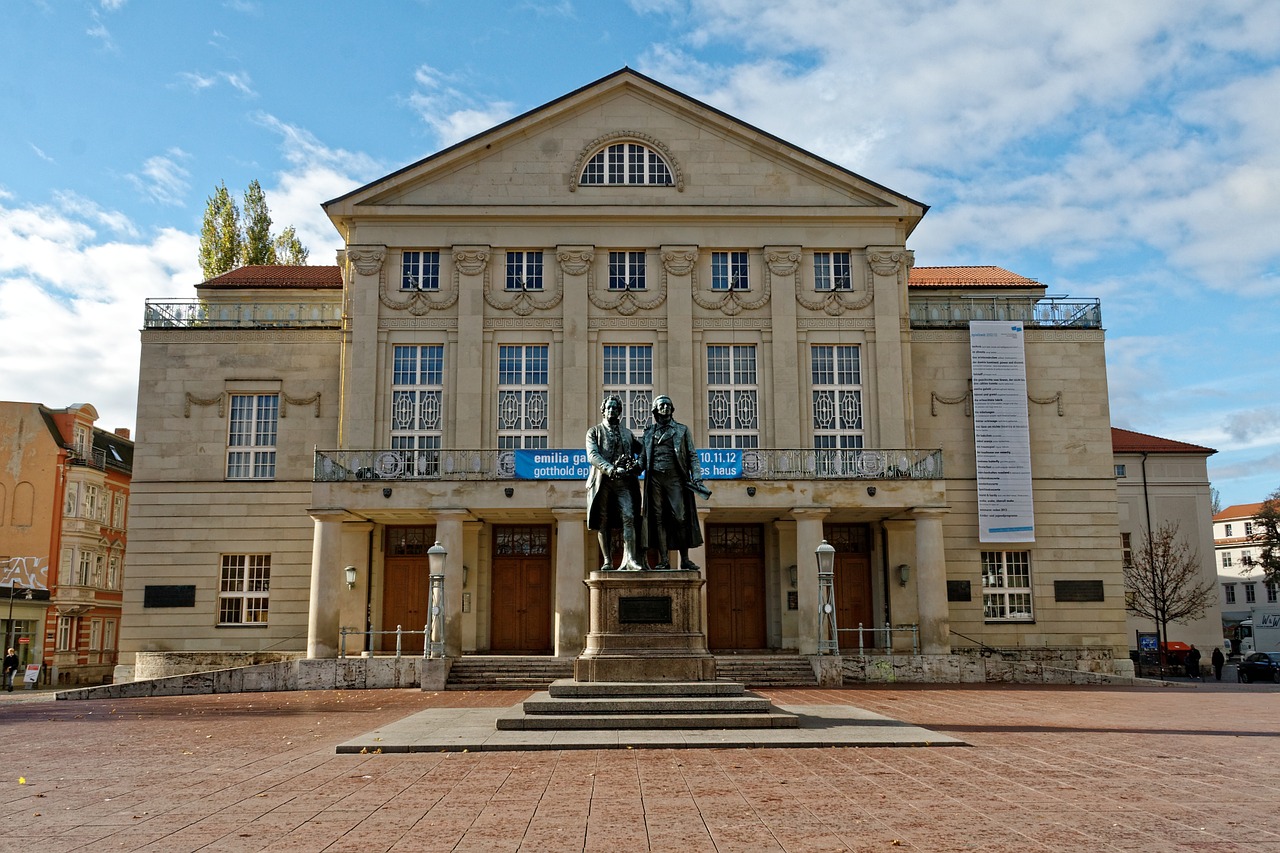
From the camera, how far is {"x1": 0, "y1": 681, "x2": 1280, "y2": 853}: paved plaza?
806cm

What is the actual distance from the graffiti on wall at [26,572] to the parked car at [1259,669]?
48.0 m

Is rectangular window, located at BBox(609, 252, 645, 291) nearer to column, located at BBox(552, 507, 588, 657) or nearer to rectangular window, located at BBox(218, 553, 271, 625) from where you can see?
column, located at BBox(552, 507, 588, 657)

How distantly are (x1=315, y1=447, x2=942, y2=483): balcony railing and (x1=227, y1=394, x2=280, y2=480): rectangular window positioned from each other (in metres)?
3.49

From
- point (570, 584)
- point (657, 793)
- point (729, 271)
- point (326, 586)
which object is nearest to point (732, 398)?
point (729, 271)

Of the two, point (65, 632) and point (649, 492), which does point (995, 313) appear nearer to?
point (649, 492)

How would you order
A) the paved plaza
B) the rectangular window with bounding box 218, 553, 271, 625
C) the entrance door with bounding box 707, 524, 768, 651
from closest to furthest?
1. the paved plaza
2. the entrance door with bounding box 707, 524, 768, 651
3. the rectangular window with bounding box 218, 553, 271, 625

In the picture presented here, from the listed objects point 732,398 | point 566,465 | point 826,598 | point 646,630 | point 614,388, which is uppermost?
point 614,388

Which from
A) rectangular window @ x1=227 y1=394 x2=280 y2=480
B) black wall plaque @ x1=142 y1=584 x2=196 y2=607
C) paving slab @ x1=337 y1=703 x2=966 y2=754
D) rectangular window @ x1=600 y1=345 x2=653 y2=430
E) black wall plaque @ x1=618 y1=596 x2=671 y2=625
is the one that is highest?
rectangular window @ x1=600 y1=345 x2=653 y2=430

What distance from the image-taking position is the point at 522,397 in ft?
111

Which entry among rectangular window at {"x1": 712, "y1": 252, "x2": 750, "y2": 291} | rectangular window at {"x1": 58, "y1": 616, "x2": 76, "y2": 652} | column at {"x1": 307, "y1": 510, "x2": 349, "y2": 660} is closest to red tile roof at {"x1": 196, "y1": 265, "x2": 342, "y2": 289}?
column at {"x1": 307, "y1": 510, "x2": 349, "y2": 660}

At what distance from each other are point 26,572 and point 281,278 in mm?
20434

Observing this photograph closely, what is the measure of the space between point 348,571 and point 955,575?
18.3 meters

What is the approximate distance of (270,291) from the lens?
37.4m

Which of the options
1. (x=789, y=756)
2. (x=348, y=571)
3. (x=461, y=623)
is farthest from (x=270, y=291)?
(x=789, y=756)
